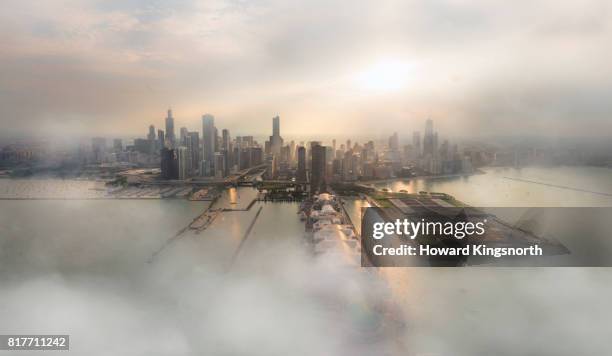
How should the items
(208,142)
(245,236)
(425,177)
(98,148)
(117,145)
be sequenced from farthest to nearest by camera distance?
(425,177) → (208,142) → (117,145) → (98,148) → (245,236)

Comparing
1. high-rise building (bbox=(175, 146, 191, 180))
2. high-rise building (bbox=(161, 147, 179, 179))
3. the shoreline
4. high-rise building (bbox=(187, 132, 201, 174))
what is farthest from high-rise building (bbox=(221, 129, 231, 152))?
the shoreline

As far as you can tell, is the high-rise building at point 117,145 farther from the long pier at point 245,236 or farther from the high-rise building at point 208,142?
the long pier at point 245,236

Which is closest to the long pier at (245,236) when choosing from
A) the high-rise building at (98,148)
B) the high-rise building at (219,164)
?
the high-rise building at (219,164)

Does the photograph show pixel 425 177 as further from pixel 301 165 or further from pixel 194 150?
pixel 194 150

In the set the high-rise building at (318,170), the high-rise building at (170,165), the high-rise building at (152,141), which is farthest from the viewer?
the high-rise building at (318,170)

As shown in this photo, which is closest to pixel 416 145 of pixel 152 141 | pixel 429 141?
pixel 429 141

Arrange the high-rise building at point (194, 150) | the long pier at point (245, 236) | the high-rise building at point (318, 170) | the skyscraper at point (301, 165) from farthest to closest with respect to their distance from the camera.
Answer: the skyscraper at point (301, 165) → the high-rise building at point (318, 170) → the high-rise building at point (194, 150) → the long pier at point (245, 236)

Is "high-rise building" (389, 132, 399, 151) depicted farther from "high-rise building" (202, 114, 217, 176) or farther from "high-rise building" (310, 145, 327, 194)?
"high-rise building" (202, 114, 217, 176)
